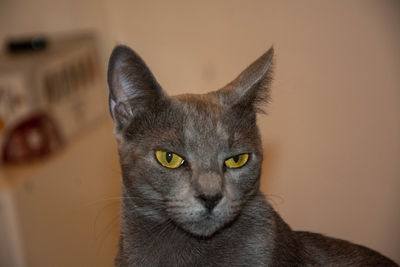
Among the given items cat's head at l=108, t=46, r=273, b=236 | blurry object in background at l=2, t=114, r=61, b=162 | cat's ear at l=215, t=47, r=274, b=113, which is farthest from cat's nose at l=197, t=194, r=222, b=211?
blurry object in background at l=2, t=114, r=61, b=162

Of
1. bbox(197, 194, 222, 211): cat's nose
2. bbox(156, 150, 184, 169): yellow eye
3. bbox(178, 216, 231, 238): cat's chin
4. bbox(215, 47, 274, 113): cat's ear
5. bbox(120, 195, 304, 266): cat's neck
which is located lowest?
bbox(120, 195, 304, 266): cat's neck

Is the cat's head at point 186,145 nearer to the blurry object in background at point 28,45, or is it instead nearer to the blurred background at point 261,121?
the blurred background at point 261,121

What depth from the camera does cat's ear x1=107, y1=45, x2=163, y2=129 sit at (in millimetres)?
1167

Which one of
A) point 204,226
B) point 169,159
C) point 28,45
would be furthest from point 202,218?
point 28,45

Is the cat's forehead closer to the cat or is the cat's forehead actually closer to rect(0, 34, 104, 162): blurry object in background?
the cat

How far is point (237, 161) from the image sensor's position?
4.13 ft

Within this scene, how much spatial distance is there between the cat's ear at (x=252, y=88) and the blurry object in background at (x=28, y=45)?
1.68 meters

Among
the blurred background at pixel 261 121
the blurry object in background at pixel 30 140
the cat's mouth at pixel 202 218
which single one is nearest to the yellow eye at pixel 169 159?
the cat's mouth at pixel 202 218

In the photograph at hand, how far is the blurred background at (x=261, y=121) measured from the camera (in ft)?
7.72

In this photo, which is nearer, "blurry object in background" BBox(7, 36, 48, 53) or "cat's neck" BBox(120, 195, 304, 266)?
"cat's neck" BBox(120, 195, 304, 266)

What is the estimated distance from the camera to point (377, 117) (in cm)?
248

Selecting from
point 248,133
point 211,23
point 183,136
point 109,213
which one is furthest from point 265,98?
point 109,213

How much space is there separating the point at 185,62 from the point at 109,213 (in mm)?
869

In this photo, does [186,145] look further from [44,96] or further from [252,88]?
[44,96]
